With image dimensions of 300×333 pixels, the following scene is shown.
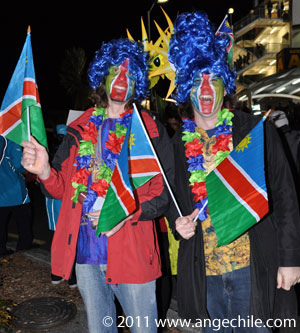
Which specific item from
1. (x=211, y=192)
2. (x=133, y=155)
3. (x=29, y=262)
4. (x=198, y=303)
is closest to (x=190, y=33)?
(x=133, y=155)

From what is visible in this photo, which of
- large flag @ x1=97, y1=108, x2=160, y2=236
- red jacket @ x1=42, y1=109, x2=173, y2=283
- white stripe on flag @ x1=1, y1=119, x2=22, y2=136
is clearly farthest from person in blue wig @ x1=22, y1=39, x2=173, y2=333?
white stripe on flag @ x1=1, y1=119, x2=22, y2=136

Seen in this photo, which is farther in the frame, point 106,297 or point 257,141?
point 106,297

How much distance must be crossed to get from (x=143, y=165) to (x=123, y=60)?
885 millimetres

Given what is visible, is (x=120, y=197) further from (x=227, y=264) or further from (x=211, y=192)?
(x=227, y=264)

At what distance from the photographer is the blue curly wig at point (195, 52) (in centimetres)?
258

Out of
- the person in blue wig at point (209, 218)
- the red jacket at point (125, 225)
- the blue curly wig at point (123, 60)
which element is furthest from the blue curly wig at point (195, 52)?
the red jacket at point (125, 225)

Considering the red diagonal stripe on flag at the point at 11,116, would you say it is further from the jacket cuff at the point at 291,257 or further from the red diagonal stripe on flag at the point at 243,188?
the jacket cuff at the point at 291,257

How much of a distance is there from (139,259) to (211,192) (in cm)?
63

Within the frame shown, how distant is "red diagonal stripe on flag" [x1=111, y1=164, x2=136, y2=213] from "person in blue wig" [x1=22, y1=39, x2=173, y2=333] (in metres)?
0.15

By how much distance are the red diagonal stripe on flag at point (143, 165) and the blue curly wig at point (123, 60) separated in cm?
68

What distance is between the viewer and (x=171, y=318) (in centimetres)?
383

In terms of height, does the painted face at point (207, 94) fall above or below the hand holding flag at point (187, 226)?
above

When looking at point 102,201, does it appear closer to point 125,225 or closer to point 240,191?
point 125,225

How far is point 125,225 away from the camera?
2.39 m
